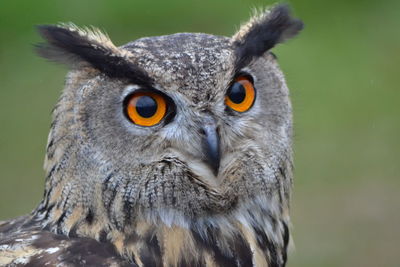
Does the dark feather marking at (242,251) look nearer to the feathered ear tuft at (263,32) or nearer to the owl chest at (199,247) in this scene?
the owl chest at (199,247)

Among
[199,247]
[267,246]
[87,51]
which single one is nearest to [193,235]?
[199,247]

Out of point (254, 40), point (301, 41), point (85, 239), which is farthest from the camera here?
point (301, 41)

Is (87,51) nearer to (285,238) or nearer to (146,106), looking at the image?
(146,106)

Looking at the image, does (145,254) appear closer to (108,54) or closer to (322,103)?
(108,54)

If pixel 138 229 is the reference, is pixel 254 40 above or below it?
above

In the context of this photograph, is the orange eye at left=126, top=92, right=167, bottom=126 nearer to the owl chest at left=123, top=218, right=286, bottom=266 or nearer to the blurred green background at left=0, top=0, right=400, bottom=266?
the owl chest at left=123, top=218, right=286, bottom=266

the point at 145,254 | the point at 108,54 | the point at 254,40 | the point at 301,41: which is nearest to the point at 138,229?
the point at 145,254
